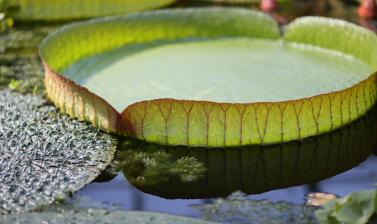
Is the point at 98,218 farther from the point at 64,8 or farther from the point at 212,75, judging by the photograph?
the point at 64,8

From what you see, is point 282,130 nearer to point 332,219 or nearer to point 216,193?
point 216,193

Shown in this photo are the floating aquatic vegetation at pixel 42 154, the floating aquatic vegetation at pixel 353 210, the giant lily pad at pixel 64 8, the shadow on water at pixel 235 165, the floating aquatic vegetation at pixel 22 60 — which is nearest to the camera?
the floating aquatic vegetation at pixel 353 210

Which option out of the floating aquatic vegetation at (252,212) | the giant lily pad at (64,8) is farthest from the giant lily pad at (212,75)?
the giant lily pad at (64,8)

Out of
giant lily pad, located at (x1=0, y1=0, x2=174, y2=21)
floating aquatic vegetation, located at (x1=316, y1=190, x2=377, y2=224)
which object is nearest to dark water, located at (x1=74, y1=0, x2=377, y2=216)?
floating aquatic vegetation, located at (x1=316, y1=190, x2=377, y2=224)

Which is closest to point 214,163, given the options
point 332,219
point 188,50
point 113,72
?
point 332,219

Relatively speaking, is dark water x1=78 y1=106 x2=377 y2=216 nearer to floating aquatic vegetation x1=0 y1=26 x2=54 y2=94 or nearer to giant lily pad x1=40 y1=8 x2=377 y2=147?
giant lily pad x1=40 y1=8 x2=377 y2=147

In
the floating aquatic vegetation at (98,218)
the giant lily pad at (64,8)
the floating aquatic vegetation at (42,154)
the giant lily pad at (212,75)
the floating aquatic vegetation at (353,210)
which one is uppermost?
the giant lily pad at (64,8)

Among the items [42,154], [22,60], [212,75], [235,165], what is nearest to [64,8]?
[22,60]

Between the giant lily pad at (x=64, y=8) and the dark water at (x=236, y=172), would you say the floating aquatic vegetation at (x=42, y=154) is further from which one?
the giant lily pad at (x=64, y=8)
